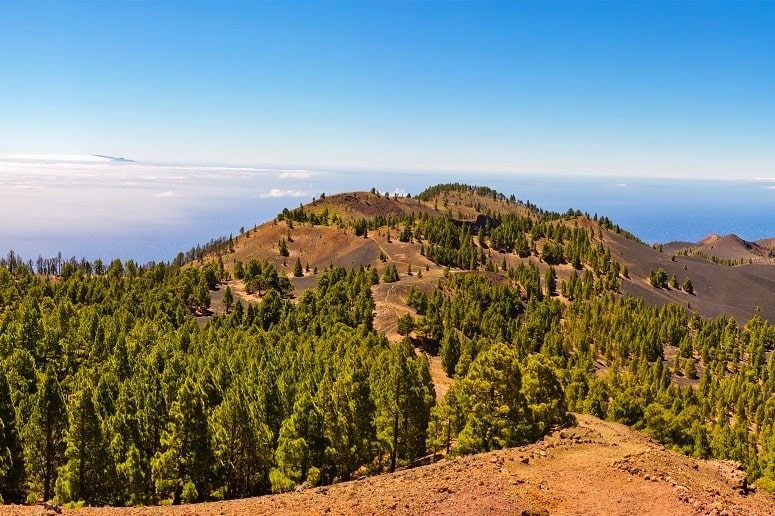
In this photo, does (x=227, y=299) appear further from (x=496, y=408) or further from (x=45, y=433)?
(x=496, y=408)

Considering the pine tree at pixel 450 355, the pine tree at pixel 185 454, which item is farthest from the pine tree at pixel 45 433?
the pine tree at pixel 450 355

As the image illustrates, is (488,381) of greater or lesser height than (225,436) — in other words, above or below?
above

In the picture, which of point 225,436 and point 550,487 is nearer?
point 550,487

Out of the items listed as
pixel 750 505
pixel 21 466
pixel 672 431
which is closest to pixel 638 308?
pixel 672 431

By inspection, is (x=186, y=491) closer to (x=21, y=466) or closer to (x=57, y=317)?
(x=21, y=466)

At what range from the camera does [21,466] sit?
154ft

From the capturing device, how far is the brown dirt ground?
28125 millimetres

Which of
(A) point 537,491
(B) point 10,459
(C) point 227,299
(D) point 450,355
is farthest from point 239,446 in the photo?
(C) point 227,299

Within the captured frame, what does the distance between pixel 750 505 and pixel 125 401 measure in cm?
5426

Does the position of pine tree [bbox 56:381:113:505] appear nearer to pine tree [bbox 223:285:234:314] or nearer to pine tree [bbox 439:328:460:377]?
pine tree [bbox 439:328:460:377]

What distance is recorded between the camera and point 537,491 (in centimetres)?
2997

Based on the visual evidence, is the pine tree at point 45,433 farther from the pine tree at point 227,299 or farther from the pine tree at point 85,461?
the pine tree at point 227,299

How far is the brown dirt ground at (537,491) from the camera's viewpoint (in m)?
28.1

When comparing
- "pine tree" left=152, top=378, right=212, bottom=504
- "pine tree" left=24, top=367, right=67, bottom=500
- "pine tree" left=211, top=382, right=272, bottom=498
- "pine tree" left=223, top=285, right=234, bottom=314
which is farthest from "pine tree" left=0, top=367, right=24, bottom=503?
"pine tree" left=223, top=285, right=234, bottom=314
